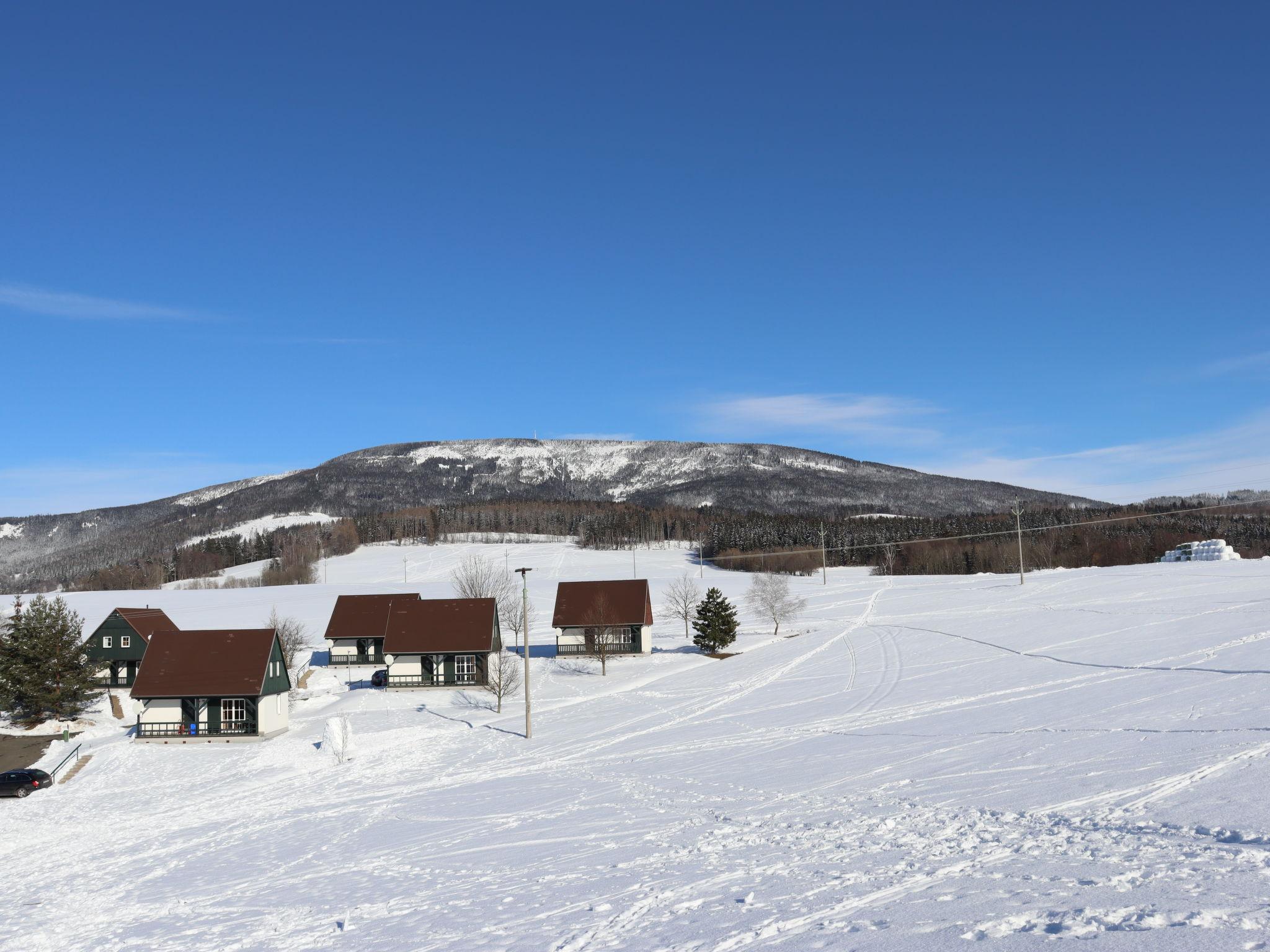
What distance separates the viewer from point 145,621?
5659 centimetres

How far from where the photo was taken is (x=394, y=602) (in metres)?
63.6

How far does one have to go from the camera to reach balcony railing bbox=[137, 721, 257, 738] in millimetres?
43406

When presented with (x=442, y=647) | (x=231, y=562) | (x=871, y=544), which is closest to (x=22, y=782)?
(x=442, y=647)

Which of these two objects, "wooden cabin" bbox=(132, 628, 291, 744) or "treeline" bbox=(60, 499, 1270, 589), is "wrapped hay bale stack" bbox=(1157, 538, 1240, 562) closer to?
"treeline" bbox=(60, 499, 1270, 589)

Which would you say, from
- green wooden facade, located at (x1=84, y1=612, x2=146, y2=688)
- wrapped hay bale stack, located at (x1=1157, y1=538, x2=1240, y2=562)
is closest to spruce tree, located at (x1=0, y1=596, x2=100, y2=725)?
green wooden facade, located at (x1=84, y1=612, x2=146, y2=688)

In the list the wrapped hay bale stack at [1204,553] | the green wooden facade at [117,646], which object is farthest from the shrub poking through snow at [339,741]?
the wrapped hay bale stack at [1204,553]

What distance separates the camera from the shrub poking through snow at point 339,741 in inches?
1362

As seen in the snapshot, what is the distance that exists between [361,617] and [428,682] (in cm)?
1239

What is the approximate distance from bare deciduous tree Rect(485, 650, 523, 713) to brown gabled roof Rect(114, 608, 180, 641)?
67.9 feet

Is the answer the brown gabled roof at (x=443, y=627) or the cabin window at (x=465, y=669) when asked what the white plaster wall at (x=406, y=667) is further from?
the cabin window at (x=465, y=669)

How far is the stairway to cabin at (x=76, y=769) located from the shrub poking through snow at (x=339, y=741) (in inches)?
404

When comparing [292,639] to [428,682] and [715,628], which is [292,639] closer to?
[428,682]

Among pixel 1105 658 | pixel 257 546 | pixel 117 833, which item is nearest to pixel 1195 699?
pixel 1105 658

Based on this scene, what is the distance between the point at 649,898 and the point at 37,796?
2957 centimetres
